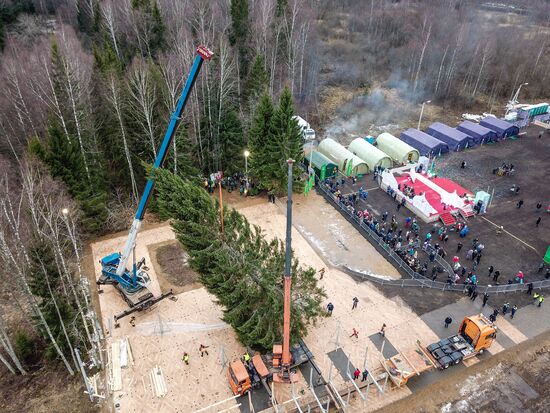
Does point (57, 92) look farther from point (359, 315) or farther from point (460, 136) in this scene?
point (460, 136)

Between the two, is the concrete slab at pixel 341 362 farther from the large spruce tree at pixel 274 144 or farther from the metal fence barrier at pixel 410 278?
the large spruce tree at pixel 274 144

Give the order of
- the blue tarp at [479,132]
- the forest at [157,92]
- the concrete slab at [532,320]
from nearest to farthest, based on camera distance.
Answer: the forest at [157,92], the concrete slab at [532,320], the blue tarp at [479,132]

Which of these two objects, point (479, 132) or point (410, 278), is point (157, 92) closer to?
point (410, 278)

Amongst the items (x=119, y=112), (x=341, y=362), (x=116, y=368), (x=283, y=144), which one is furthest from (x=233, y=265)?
(x=119, y=112)

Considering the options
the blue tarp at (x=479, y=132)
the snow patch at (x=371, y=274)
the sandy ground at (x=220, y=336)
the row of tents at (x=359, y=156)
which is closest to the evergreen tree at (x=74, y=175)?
the sandy ground at (x=220, y=336)

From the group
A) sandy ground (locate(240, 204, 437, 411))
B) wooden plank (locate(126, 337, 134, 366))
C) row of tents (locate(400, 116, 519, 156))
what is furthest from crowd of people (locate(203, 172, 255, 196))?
row of tents (locate(400, 116, 519, 156))

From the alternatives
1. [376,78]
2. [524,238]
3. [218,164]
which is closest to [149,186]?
[218,164]
